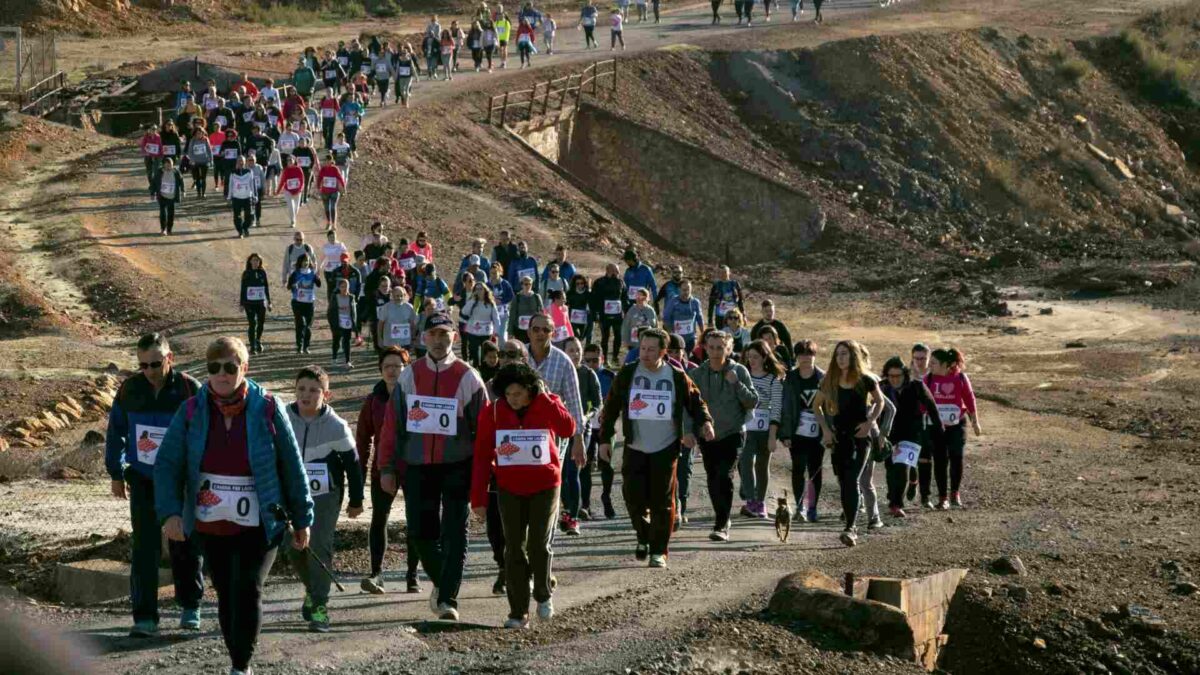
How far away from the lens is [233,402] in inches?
350

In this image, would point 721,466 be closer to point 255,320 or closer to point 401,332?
point 401,332

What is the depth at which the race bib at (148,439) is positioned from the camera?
10.5 metres

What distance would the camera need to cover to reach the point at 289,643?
402 inches

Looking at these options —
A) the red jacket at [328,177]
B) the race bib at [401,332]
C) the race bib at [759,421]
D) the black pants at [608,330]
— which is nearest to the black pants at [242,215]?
the red jacket at [328,177]

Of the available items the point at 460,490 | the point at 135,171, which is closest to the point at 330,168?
the point at 135,171

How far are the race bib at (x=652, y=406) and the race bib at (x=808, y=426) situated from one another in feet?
8.39

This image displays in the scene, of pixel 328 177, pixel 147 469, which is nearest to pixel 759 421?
pixel 147 469

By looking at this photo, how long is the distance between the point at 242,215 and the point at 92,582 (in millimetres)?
19321

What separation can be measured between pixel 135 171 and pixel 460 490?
2750cm

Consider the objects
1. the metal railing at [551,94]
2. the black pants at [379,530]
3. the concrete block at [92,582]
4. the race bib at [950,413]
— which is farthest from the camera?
the metal railing at [551,94]

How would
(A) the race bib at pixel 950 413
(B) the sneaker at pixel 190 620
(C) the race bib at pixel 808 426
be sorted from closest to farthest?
(B) the sneaker at pixel 190 620, (C) the race bib at pixel 808 426, (A) the race bib at pixel 950 413

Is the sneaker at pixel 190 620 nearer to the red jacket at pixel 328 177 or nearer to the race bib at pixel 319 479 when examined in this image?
the race bib at pixel 319 479

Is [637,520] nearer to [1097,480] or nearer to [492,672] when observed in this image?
[492,672]

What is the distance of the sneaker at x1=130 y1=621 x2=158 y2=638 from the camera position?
34.0 ft
